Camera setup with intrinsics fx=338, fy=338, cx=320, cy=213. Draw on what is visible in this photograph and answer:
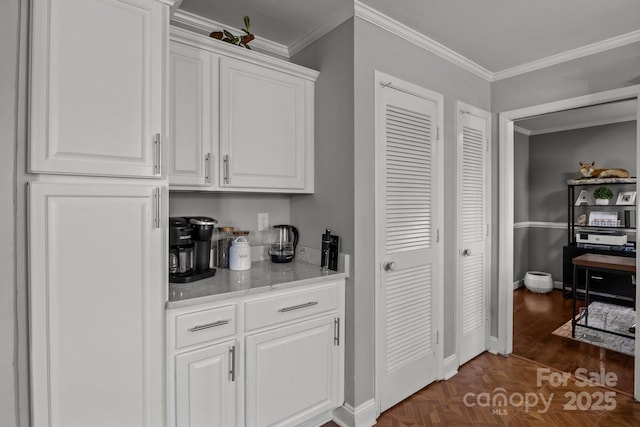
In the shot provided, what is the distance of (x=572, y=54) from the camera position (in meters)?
2.62

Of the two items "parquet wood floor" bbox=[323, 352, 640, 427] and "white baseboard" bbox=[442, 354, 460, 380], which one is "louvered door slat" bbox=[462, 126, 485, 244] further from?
"parquet wood floor" bbox=[323, 352, 640, 427]

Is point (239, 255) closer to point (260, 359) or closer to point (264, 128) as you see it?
point (260, 359)

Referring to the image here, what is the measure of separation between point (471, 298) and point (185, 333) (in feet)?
7.80

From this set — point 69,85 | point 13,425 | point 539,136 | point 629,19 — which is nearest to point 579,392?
point 629,19

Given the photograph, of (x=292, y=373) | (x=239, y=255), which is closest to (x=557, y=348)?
(x=292, y=373)

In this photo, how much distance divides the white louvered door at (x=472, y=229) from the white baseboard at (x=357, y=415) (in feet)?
3.58

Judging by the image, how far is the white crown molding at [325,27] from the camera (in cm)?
204

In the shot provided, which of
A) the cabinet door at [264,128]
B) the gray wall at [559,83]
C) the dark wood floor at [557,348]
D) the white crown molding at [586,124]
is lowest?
the dark wood floor at [557,348]

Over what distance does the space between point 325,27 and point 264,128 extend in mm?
790

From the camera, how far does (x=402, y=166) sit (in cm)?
229

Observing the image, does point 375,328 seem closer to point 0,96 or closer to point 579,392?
point 579,392

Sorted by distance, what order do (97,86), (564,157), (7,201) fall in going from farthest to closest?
1. (564,157)
2. (97,86)
3. (7,201)

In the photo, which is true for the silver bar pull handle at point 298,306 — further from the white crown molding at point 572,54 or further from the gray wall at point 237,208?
the white crown molding at point 572,54

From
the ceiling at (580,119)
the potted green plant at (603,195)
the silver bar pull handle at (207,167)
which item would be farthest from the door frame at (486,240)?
the potted green plant at (603,195)
